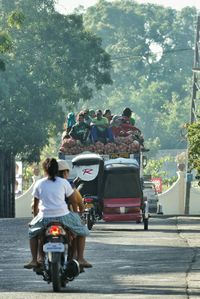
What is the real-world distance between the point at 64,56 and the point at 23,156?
8458 mm

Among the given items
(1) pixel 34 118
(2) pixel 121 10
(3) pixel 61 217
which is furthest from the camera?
(2) pixel 121 10

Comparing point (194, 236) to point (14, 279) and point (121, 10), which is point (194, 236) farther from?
point (121, 10)

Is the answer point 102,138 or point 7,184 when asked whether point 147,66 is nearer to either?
point 7,184

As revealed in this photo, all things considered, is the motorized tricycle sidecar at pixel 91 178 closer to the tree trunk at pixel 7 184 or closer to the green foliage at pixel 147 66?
the tree trunk at pixel 7 184

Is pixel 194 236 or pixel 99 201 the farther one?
pixel 99 201

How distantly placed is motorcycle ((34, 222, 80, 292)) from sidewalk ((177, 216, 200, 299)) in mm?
1361

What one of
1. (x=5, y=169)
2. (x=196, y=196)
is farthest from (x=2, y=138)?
(x=5, y=169)

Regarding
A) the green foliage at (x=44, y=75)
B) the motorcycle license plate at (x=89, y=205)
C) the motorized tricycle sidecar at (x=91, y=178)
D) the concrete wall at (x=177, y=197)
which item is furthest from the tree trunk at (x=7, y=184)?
the concrete wall at (x=177, y=197)

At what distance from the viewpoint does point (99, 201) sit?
38656mm

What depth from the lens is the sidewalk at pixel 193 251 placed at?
61.8 ft

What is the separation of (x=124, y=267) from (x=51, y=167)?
4371mm

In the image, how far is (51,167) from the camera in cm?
1912

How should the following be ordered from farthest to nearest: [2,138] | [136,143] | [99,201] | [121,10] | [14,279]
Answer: [121,10]
[2,138]
[136,143]
[99,201]
[14,279]

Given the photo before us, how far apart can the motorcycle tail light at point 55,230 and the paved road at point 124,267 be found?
641 mm
